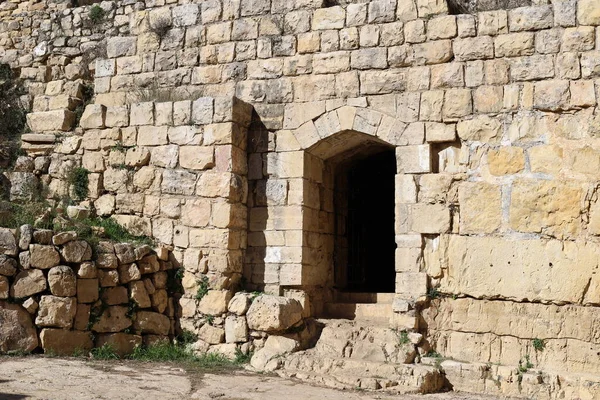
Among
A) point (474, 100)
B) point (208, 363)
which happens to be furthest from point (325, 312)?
point (474, 100)

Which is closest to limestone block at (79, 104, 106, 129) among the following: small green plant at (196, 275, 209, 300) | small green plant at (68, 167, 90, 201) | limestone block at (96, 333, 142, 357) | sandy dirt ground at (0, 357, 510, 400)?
small green plant at (68, 167, 90, 201)

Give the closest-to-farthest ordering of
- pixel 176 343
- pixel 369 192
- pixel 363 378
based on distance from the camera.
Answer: pixel 363 378, pixel 176 343, pixel 369 192

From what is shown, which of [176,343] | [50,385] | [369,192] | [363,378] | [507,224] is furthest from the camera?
[369,192]

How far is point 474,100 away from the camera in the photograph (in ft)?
27.2

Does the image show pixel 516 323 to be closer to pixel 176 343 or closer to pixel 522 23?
pixel 522 23

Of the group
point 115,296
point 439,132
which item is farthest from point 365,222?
point 115,296

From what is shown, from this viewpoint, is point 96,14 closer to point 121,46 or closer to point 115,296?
point 121,46

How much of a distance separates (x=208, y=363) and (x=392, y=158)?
4.82m

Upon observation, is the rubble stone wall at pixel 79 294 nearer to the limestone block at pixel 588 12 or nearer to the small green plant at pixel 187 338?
the small green plant at pixel 187 338

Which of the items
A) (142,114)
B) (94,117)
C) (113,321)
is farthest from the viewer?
(94,117)

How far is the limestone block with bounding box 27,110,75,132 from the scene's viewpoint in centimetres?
1012

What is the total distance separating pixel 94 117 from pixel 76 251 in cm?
236

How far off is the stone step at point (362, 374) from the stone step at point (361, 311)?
94 centimetres

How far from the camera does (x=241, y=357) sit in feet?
27.4
